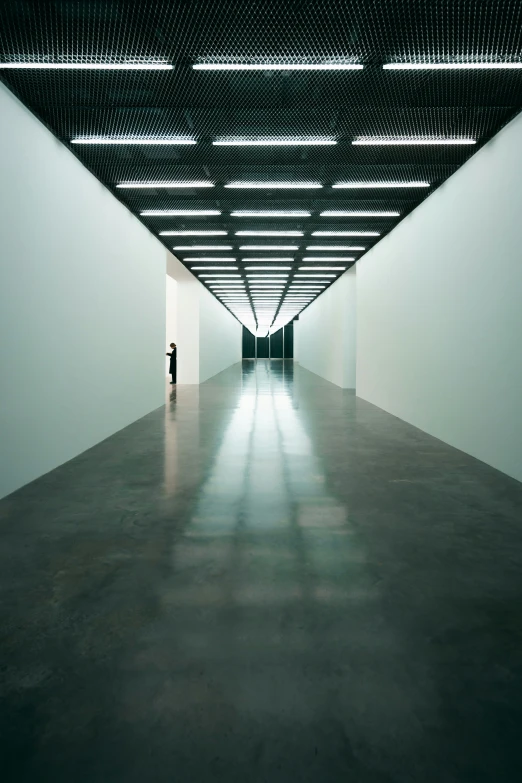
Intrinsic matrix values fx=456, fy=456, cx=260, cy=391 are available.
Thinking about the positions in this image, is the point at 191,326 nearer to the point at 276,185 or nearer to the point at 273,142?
the point at 276,185

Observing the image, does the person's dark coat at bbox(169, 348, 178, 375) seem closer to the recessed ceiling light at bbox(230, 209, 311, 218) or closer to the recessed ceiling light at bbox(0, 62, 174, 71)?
the recessed ceiling light at bbox(230, 209, 311, 218)

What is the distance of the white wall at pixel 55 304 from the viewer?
189 inches

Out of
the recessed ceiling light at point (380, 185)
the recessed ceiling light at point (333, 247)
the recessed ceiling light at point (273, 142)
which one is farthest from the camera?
the recessed ceiling light at point (333, 247)

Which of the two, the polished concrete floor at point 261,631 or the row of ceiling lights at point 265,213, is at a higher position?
the row of ceiling lights at point 265,213

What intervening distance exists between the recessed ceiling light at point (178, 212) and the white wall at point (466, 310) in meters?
4.18

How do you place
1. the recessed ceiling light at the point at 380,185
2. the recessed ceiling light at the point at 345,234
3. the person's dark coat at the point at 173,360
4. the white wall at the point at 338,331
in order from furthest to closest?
the person's dark coat at the point at 173,360, the white wall at the point at 338,331, the recessed ceiling light at the point at 345,234, the recessed ceiling light at the point at 380,185

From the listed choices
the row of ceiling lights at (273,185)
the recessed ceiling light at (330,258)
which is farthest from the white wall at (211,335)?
the row of ceiling lights at (273,185)

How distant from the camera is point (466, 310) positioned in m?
6.63

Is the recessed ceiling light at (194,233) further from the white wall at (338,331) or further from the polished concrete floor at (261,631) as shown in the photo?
the polished concrete floor at (261,631)

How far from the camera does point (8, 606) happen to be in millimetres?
2715

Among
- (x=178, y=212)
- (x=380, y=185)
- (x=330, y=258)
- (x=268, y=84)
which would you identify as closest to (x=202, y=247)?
(x=178, y=212)

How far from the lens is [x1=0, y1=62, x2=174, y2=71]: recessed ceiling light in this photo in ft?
14.9

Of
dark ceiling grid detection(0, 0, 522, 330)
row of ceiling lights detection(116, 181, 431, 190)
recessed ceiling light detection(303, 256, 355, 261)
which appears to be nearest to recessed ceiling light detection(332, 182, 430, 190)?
row of ceiling lights detection(116, 181, 431, 190)

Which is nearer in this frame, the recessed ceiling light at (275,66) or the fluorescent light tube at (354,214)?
the recessed ceiling light at (275,66)
